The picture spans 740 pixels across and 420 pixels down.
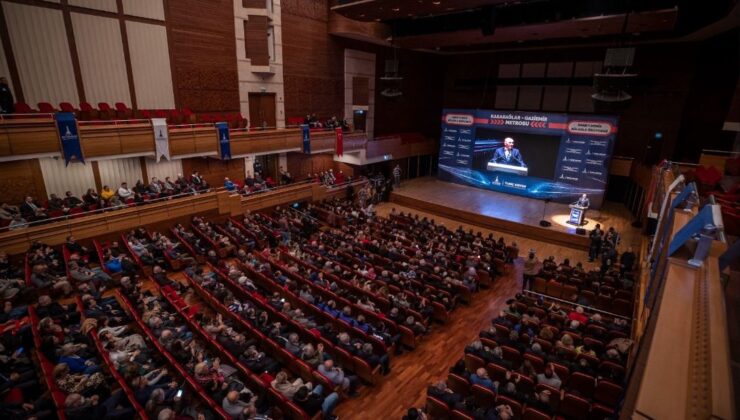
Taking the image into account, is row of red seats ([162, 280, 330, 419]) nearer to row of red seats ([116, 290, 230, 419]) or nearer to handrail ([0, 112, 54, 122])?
row of red seats ([116, 290, 230, 419])

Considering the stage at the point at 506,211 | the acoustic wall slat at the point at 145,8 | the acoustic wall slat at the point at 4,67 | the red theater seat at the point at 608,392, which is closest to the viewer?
the red theater seat at the point at 608,392

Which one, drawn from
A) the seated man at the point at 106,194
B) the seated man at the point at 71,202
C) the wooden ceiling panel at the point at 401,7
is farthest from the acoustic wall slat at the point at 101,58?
the wooden ceiling panel at the point at 401,7

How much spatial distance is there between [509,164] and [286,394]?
16447 millimetres

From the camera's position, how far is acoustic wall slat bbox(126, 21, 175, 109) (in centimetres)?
1212

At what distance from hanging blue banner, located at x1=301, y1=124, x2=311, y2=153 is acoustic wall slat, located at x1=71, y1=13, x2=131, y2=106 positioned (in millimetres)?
6406

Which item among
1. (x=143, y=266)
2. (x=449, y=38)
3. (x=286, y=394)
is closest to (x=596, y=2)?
(x=449, y=38)

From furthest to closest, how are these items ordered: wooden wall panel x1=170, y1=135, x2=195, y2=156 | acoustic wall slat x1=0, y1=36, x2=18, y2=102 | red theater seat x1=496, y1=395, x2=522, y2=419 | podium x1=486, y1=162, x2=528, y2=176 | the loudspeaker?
podium x1=486, y1=162, x2=528, y2=176, the loudspeaker, wooden wall panel x1=170, y1=135, x2=195, y2=156, acoustic wall slat x1=0, y1=36, x2=18, y2=102, red theater seat x1=496, y1=395, x2=522, y2=419

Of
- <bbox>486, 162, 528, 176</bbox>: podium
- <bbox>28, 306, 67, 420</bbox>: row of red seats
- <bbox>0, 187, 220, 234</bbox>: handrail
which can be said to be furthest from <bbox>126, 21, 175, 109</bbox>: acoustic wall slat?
<bbox>486, 162, 528, 176</bbox>: podium

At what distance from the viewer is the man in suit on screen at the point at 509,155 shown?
716 inches

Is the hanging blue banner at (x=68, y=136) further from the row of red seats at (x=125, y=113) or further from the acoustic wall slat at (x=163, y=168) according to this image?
the acoustic wall slat at (x=163, y=168)

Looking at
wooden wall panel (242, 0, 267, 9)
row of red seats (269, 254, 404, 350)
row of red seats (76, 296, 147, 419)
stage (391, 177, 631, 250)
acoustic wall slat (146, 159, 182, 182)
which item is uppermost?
wooden wall panel (242, 0, 267, 9)

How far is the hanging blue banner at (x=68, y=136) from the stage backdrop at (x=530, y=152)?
1613 centimetres

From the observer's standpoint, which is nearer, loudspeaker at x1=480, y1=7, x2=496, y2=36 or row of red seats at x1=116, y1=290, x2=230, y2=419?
row of red seats at x1=116, y1=290, x2=230, y2=419

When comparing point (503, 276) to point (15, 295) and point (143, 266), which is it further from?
point (15, 295)
